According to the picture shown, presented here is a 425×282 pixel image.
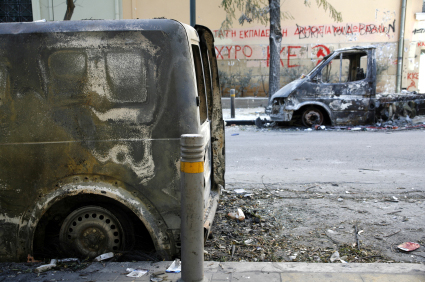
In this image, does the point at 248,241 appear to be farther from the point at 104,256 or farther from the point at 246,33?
Result: the point at 246,33

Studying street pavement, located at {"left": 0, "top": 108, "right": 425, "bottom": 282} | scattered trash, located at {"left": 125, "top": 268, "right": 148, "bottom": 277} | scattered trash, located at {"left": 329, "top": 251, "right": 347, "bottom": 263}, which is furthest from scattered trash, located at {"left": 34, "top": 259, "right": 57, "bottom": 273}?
scattered trash, located at {"left": 329, "top": 251, "right": 347, "bottom": 263}

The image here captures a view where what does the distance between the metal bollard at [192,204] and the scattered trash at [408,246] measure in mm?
1873

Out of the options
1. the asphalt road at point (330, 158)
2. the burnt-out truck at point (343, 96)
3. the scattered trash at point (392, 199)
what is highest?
the burnt-out truck at point (343, 96)

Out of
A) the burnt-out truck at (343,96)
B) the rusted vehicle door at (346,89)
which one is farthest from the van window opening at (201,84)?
the rusted vehicle door at (346,89)

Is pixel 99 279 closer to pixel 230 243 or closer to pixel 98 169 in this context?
pixel 98 169

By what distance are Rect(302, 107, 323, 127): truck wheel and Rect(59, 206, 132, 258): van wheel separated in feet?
27.2

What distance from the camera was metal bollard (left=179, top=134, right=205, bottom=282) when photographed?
2.29 m

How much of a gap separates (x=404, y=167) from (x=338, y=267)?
4.10 m

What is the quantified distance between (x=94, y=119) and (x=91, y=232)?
0.89 m

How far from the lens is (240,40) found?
18656 mm

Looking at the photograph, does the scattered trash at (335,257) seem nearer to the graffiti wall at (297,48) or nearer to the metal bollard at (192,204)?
the metal bollard at (192,204)

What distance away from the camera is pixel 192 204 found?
7.72ft

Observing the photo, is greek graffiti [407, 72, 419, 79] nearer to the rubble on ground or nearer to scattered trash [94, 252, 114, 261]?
the rubble on ground

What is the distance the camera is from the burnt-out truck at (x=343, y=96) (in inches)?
392
